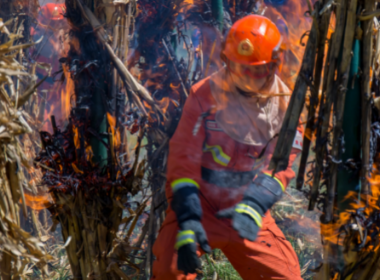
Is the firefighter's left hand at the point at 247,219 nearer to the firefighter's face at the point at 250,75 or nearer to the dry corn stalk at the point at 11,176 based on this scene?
the firefighter's face at the point at 250,75

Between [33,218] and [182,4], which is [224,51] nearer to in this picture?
[182,4]

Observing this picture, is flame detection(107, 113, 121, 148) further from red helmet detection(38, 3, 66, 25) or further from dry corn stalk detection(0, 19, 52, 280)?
red helmet detection(38, 3, 66, 25)

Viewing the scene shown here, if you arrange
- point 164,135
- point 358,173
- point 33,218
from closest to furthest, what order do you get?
point 358,173 < point 164,135 < point 33,218

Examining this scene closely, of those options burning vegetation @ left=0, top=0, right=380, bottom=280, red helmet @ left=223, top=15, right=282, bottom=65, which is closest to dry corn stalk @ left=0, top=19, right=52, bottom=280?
burning vegetation @ left=0, top=0, right=380, bottom=280

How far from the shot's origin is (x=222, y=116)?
9.88 feet

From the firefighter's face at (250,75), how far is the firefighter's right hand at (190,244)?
39.4 inches

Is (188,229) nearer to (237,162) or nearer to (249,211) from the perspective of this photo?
(249,211)

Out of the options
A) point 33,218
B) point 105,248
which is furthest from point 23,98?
point 33,218

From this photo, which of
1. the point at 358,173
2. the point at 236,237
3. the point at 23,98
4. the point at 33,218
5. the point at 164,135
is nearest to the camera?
the point at 23,98

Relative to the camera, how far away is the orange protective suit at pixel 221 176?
293 centimetres

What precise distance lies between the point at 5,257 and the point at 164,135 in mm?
1686

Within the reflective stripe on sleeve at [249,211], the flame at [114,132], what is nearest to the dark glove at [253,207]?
the reflective stripe on sleeve at [249,211]

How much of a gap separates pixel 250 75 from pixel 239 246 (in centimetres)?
118

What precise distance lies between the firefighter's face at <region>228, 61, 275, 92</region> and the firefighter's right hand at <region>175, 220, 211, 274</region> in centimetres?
100
